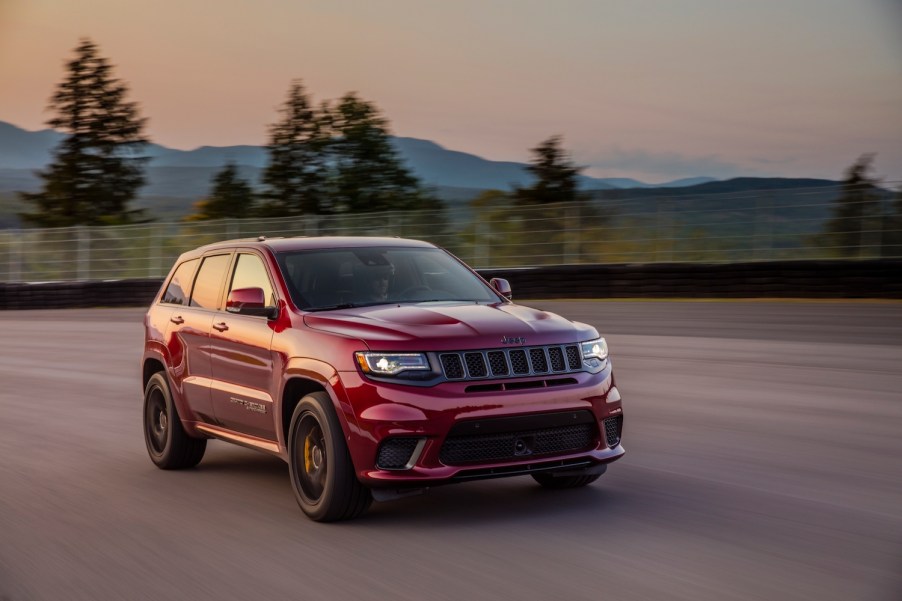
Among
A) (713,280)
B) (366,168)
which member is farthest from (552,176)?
(713,280)

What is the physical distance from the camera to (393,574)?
19.3ft

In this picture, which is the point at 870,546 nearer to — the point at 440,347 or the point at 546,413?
the point at 546,413

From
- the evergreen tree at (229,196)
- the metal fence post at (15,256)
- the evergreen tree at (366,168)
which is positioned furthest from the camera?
the evergreen tree at (229,196)

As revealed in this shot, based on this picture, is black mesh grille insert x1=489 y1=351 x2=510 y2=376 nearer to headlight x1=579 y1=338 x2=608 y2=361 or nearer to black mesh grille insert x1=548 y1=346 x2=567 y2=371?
black mesh grille insert x1=548 y1=346 x2=567 y2=371

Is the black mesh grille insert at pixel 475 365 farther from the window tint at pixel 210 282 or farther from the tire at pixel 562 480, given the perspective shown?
the window tint at pixel 210 282

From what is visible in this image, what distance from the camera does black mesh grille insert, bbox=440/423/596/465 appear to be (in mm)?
6789

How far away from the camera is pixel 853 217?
81.0ft

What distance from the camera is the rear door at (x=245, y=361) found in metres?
7.75

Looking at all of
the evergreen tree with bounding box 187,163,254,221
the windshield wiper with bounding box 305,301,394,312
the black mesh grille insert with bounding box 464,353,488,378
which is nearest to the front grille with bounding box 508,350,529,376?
the black mesh grille insert with bounding box 464,353,488,378

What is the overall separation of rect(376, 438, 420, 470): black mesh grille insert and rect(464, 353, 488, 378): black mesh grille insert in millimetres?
458

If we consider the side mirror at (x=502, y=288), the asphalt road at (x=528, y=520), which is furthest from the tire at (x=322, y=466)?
the side mirror at (x=502, y=288)

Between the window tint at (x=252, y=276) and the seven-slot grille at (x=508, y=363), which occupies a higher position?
the window tint at (x=252, y=276)

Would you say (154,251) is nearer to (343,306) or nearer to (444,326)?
(343,306)

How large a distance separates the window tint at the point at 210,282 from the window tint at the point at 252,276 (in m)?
0.23
